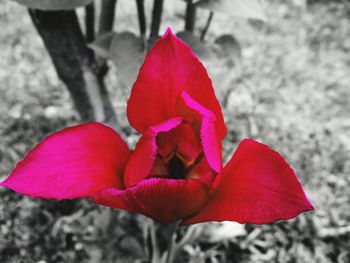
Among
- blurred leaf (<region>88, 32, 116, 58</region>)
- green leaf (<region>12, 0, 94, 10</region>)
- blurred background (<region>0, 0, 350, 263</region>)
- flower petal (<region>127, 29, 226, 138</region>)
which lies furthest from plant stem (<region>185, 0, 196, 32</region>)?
flower petal (<region>127, 29, 226, 138</region>)

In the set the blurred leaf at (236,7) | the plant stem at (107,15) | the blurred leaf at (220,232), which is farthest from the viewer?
the blurred leaf at (220,232)

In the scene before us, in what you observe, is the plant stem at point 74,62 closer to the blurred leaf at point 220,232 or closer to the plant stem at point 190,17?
the plant stem at point 190,17

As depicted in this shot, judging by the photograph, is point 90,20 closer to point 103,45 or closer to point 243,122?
point 103,45

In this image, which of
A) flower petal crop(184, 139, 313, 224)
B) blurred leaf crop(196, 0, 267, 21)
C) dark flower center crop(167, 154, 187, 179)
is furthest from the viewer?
blurred leaf crop(196, 0, 267, 21)

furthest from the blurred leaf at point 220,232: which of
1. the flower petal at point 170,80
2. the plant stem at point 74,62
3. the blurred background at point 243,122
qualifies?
the flower petal at point 170,80

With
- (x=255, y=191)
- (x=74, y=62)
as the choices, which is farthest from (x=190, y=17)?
(x=255, y=191)

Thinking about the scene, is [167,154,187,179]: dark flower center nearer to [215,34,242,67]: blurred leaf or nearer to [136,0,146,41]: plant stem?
[136,0,146,41]: plant stem
